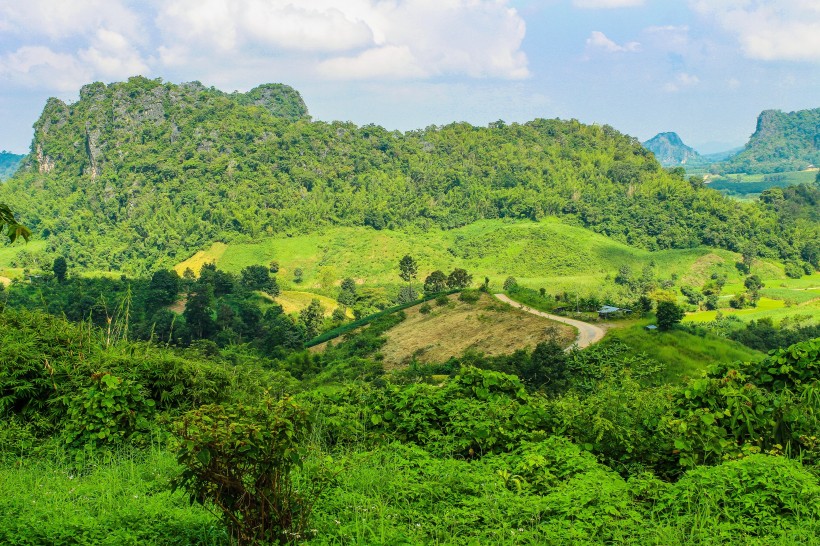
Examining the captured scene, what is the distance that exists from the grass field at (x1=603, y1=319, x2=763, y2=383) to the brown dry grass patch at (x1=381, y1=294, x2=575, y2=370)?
2.84 metres

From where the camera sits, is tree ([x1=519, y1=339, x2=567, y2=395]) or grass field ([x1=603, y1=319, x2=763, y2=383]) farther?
grass field ([x1=603, y1=319, x2=763, y2=383])

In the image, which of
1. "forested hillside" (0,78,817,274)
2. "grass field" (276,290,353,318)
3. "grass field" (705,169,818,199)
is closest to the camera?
"grass field" (276,290,353,318)

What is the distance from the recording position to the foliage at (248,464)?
10.4 feet

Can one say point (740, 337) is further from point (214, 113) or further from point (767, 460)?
point (214, 113)

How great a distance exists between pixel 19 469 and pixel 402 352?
86.5 feet

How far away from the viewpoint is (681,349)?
24.2 m

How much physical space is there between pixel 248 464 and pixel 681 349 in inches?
912

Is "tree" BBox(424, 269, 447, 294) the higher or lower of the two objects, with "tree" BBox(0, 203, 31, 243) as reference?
lower

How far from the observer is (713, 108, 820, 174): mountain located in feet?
516

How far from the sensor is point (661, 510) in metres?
3.96

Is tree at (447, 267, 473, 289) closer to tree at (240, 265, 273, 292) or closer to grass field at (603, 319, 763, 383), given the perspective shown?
tree at (240, 265, 273, 292)

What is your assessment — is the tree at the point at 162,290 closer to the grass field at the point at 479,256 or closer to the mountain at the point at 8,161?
the grass field at the point at 479,256

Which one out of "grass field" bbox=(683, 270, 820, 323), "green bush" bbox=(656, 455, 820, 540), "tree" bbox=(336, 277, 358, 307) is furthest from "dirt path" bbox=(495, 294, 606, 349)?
"green bush" bbox=(656, 455, 820, 540)

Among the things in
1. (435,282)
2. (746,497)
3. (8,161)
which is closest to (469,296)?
(435,282)
